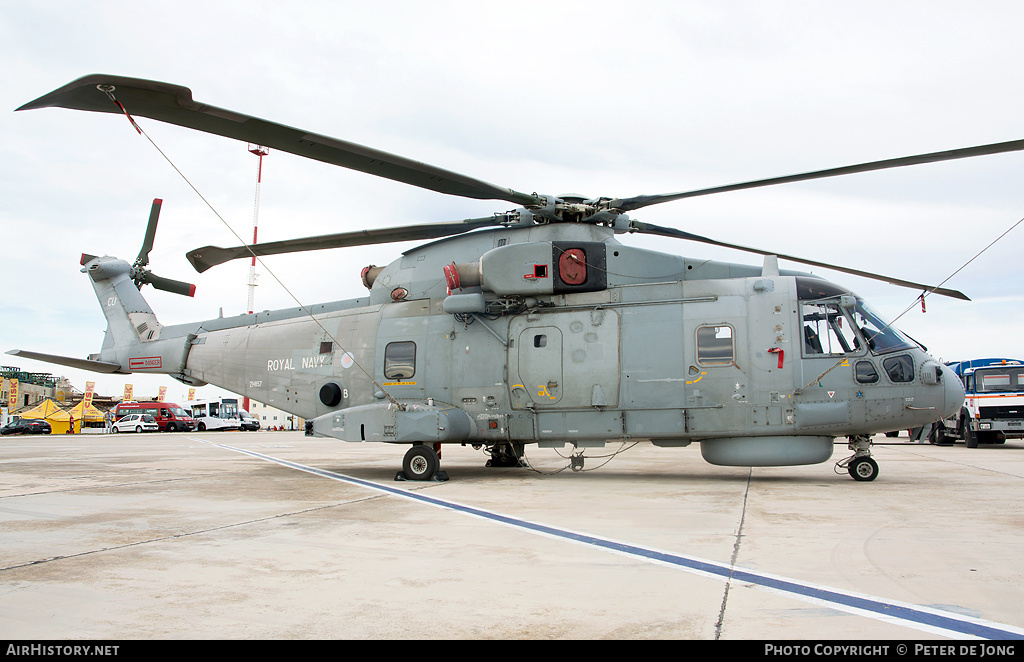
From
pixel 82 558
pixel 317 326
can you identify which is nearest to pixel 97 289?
pixel 317 326

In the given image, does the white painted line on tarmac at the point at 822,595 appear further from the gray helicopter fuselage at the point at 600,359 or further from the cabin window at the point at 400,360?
the cabin window at the point at 400,360

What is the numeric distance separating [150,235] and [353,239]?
24.2 feet

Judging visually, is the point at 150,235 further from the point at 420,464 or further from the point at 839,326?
the point at 839,326

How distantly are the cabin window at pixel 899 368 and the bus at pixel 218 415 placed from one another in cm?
5291

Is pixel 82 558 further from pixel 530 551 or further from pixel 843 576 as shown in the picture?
pixel 843 576

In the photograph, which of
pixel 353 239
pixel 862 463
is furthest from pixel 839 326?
pixel 353 239

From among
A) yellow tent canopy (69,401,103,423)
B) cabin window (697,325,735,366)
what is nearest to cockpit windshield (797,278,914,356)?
cabin window (697,325,735,366)

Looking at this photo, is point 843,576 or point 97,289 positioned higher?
point 97,289

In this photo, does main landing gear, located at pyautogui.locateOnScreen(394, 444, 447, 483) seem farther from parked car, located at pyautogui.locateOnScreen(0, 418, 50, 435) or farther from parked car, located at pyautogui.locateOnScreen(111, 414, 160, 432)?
parked car, located at pyautogui.locateOnScreen(0, 418, 50, 435)

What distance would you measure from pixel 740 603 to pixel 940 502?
18.1ft

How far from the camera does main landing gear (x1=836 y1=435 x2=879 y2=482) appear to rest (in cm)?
1015

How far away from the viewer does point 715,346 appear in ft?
33.7

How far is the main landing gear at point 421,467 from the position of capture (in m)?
10.8

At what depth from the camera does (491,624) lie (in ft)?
10.7
